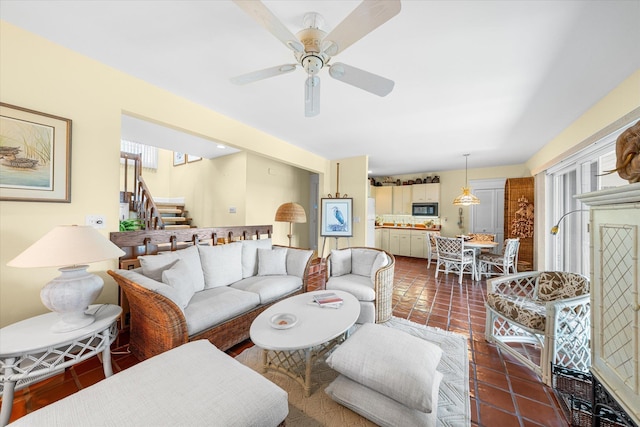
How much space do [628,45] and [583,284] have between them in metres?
1.83

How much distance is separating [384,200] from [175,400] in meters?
6.74

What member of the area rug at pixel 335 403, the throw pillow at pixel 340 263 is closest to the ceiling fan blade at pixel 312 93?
the throw pillow at pixel 340 263

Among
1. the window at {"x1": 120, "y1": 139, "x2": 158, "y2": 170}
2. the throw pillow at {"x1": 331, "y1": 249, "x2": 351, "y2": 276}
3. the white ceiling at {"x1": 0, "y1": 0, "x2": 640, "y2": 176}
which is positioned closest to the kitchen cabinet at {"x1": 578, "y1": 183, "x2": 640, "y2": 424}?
the white ceiling at {"x1": 0, "y1": 0, "x2": 640, "y2": 176}

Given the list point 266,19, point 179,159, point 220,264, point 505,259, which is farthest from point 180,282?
point 179,159

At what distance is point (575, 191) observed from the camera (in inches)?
129

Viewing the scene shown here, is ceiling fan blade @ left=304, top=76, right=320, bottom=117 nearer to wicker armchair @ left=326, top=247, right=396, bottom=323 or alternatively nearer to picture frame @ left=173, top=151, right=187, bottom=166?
wicker armchair @ left=326, top=247, right=396, bottom=323

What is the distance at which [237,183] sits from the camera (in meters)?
4.71

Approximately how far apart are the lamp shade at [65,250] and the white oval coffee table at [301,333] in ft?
3.74

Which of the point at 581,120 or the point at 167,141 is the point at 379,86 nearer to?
the point at 581,120

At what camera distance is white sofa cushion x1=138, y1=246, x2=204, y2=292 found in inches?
82.6

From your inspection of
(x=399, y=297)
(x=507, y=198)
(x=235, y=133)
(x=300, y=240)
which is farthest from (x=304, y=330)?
(x=507, y=198)

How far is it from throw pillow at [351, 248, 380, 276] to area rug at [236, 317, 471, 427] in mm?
1087

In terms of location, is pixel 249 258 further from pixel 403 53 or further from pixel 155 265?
pixel 403 53

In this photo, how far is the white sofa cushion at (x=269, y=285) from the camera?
249cm
